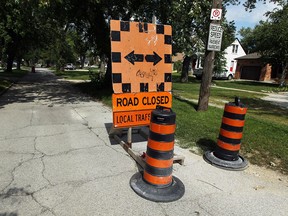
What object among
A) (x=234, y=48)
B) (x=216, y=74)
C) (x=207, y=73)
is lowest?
(x=216, y=74)

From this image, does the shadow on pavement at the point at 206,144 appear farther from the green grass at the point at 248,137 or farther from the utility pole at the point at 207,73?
the utility pole at the point at 207,73

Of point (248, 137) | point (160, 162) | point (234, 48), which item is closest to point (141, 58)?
point (160, 162)

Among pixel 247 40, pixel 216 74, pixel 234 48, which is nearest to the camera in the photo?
pixel 216 74

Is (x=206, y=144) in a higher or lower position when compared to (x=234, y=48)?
lower

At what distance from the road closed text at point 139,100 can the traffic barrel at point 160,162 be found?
1.03m

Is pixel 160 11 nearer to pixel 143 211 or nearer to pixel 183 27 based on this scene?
pixel 183 27

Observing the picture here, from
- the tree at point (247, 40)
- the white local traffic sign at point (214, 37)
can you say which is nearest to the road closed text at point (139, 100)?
the white local traffic sign at point (214, 37)

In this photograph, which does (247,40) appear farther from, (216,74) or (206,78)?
(206,78)

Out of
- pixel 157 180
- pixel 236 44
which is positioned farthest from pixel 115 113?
pixel 236 44

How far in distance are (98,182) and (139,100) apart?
1.69 m

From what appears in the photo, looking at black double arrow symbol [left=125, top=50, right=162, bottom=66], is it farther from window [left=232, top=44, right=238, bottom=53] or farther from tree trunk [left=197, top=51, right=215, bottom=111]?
window [left=232, top=44, right=238, bottom=53]

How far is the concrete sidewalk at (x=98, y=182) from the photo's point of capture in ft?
9.98

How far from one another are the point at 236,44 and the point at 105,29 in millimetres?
36556

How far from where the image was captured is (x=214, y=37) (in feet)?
23.3
